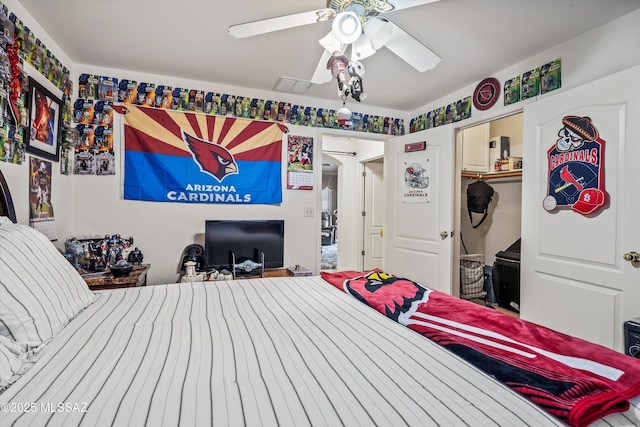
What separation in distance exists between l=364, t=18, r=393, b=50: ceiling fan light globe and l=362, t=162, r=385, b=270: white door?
12.8ft

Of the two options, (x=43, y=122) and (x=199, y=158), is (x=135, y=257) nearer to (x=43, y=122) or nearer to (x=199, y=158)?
(x=199, y=158)

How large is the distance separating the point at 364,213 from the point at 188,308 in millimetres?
4351

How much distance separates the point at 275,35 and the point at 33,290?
207 cm

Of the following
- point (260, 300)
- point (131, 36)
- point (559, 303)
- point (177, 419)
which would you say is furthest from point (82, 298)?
point (559, 303)

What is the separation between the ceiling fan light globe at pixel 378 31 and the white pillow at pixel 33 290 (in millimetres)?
1719

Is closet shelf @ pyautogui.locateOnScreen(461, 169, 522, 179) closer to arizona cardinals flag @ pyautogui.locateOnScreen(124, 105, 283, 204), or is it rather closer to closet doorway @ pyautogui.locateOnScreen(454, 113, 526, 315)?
closet doorway @ pyautogui.locateOnScreen(454, 113, 526, 315)

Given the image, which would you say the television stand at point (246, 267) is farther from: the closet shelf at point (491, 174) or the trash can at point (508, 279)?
the closet shelf at point (491, 174)

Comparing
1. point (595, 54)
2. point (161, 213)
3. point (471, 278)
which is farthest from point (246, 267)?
point (595, 54)

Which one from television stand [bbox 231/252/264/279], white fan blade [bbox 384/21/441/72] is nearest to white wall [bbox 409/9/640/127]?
white fan blade [bbox 384/21/441/72]

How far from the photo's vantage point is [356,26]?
1441mm

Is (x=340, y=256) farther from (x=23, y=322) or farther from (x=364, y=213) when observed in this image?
(x=23, y=322)

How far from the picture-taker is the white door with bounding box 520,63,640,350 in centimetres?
186

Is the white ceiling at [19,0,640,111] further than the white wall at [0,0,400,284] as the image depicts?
No

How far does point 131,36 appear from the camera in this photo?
2.33 m
